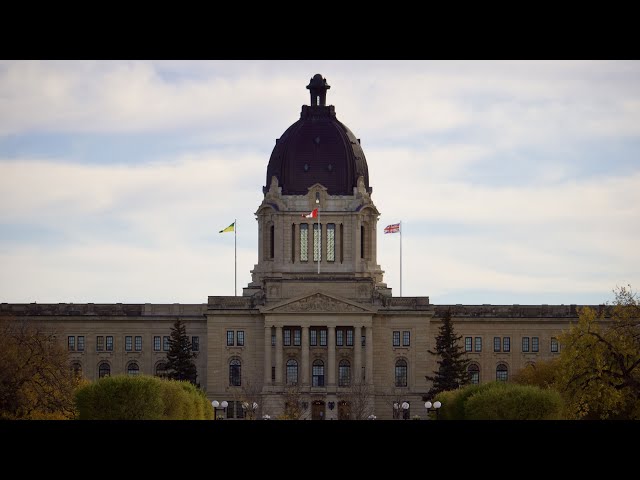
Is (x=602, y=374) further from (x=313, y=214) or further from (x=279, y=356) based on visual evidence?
(x=313, y=214)

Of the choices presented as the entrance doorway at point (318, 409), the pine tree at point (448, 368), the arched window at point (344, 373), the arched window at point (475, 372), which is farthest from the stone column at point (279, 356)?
the arched window at point (475, 372)

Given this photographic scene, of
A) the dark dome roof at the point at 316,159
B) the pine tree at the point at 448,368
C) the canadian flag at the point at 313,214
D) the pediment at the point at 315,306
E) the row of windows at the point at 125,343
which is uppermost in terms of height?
the dark dome roof at the point at 316,159

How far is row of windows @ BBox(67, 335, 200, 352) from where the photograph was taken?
156 meters

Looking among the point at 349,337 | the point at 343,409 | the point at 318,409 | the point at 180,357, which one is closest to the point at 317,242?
the point at 349,337

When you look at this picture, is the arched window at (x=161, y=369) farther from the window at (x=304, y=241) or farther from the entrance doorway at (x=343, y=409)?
the window at (x=304, y=241)

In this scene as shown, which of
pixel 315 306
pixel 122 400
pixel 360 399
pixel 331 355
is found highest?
pixel 315 306

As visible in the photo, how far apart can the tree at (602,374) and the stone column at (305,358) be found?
207 ft

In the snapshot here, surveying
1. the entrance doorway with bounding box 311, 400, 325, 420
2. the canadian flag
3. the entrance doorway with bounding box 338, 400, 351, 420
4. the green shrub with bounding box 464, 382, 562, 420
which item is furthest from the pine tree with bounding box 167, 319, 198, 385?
the green shrub with bounding box 464, 382, 562, 420

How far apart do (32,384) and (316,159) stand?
7339cm

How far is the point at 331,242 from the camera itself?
161750 mm

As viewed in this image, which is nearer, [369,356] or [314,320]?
[369,356]

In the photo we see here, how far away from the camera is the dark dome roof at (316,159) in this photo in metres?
161

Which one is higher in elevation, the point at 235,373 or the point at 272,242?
the point at 272,242
